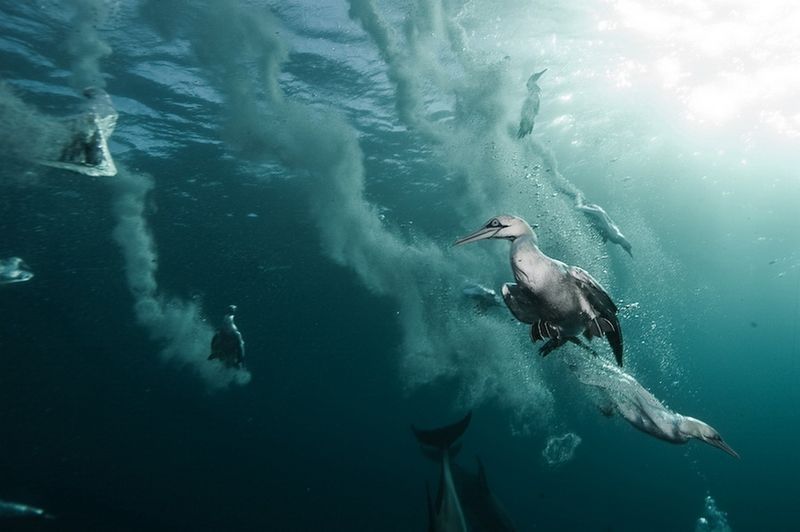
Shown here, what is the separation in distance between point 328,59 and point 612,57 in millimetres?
9859

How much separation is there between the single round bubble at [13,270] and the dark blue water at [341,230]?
2.73 feet

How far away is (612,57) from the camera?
14.4 meters

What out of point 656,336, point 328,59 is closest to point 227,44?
point 328,59

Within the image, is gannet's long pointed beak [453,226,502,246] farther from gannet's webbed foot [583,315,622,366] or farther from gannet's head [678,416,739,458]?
gannet's head [678,416,739,458]

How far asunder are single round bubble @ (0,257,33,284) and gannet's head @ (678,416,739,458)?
2906 cm

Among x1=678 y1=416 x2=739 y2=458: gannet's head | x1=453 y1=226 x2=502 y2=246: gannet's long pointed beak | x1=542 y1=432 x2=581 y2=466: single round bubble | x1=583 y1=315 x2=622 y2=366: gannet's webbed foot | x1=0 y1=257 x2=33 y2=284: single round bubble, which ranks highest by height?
x1=453 y1=226 x2=502 y2=246: gannet's long pointed beak

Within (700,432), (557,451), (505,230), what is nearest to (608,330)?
(505,230)

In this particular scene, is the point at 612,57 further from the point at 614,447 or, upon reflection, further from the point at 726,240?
the point at 614,447

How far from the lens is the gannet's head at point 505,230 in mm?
3943

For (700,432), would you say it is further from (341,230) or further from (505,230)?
(341,230)

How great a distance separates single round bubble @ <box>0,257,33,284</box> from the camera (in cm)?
2298

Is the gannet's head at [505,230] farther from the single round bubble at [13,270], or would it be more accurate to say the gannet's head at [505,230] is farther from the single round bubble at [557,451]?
the single round bubble at [557,451]

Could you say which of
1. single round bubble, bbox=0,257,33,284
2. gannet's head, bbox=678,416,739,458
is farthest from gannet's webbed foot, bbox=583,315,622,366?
single round bubble, bbox=0,257,33,284

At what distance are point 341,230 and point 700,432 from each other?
22129mm
